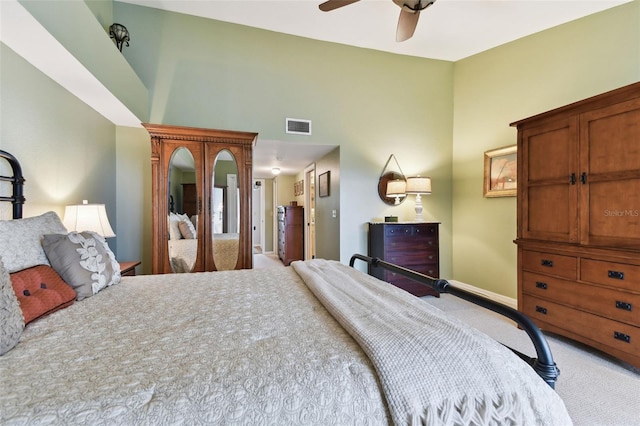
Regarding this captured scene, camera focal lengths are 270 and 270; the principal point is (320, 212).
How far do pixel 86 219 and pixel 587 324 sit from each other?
13.8ft

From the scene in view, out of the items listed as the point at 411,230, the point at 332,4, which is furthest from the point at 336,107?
the point at 411,230

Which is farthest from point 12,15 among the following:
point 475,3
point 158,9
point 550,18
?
point 550,18

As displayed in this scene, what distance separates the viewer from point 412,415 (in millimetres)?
704

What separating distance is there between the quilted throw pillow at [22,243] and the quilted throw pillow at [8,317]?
0.27 meters

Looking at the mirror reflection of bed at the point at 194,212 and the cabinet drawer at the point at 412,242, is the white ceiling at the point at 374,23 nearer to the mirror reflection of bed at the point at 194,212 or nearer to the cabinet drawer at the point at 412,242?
the mirror reflection of bed at the point at 194,212

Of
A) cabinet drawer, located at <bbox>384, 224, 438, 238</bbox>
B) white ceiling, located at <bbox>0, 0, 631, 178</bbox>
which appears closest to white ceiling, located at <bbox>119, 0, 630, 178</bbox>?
white ceiling, located at <bbox>0, 0, 631, 178</bbox>

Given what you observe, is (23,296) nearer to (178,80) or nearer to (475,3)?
(178,80)

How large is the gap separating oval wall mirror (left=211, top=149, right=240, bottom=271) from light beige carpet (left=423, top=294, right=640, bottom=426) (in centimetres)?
285

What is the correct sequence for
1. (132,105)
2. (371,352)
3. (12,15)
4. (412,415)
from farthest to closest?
(132,105)
(12,15)
(371,352)
(412,415)

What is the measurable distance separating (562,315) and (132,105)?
4577mm

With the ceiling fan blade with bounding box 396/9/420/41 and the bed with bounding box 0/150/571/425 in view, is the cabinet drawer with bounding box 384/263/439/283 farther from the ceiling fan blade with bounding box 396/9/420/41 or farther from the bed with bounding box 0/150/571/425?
the ceiling fan blade with bounding box 396/9/420/41

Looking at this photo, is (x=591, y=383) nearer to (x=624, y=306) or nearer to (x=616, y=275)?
(x=624, y=306)

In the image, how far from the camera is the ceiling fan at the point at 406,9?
218 centimetres

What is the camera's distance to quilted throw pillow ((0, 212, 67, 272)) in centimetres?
127
